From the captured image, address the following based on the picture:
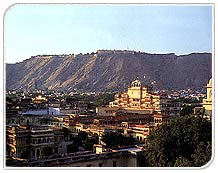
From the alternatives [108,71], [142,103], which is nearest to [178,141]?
[142,103]

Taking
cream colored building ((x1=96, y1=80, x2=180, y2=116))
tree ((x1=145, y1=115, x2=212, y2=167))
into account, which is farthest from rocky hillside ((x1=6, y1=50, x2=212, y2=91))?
tree ((x1=145, y1=115, x2=212, y2=167))

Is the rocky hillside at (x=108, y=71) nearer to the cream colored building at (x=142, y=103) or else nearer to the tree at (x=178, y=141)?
the cream colored building at (x=142, y=103)

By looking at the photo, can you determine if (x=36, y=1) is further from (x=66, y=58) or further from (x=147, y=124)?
(x=147, y=124)

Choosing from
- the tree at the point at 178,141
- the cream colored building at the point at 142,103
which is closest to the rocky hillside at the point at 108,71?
the cream colored building at the point at 142,103

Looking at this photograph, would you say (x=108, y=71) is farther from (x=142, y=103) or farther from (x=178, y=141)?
(x=178, y=141)

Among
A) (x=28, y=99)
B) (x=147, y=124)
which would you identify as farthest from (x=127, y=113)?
(x=28, y=99)

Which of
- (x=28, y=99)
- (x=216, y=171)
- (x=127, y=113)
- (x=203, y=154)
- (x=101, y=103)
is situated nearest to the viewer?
(x=216, y=171)
